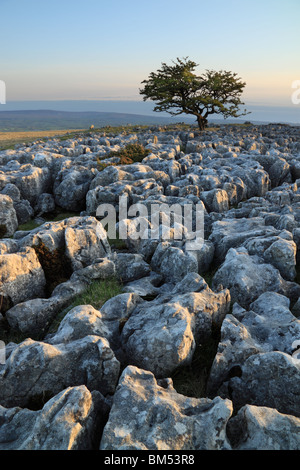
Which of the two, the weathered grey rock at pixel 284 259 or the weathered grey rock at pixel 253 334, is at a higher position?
the weathered grey rock at pixel 284 259

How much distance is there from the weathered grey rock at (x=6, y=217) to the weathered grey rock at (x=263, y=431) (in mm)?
19084

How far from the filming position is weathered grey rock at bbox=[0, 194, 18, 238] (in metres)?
21.0

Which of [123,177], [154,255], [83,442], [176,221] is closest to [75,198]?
[123,177]

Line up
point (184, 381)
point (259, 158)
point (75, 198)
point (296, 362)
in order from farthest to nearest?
point (259, 158), point (75, 198), point (184, 381), point (296, 362)

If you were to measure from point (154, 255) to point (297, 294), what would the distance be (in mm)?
6501

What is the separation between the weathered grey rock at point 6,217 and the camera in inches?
826

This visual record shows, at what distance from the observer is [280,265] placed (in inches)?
514

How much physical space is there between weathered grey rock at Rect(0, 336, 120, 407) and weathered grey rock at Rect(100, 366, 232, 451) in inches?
53.1

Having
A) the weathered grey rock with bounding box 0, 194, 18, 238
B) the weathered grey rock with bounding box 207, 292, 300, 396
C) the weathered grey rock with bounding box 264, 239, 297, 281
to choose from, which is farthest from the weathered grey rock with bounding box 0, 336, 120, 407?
the weathered grey rock with bounding box 0, 194, 18, 238

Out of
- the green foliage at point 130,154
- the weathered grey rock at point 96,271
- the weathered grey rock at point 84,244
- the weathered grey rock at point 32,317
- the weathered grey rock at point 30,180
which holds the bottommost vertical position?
the weathered grey rock at point 32,317

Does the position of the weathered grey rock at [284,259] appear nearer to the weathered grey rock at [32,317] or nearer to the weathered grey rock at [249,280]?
the weathered grey rock at [249,280]

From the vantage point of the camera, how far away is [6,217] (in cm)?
2120

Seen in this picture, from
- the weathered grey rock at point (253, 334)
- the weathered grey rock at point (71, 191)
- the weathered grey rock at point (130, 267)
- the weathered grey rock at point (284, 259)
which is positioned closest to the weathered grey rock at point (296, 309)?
the weathered grey rock at point (253, 334)
